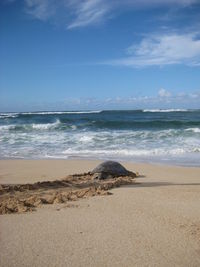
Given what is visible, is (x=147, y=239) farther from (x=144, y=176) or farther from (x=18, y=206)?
(x=144, y=176)

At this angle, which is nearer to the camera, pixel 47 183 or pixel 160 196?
pixel 160 196

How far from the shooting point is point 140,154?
1298 cm

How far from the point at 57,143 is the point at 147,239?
13635 millimetres

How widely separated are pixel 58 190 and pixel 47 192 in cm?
32

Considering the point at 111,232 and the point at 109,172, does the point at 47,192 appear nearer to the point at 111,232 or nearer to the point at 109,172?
the point at 109,172

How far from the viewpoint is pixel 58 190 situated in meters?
6.64

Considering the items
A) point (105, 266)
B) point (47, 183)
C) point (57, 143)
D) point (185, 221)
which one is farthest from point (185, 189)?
point (57, 143)

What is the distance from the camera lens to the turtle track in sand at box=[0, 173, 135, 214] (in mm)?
5086

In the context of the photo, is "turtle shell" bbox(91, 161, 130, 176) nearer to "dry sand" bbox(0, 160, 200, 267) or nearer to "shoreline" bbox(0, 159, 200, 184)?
"shoreline" bbox(0, 159, 200, 184)

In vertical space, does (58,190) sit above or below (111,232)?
below

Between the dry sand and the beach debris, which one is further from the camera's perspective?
the beach debris

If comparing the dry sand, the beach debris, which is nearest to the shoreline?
the beach debris

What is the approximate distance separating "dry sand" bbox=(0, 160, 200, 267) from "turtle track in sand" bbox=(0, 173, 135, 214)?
0.27 metres

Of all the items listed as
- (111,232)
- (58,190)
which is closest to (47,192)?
(58,190)
